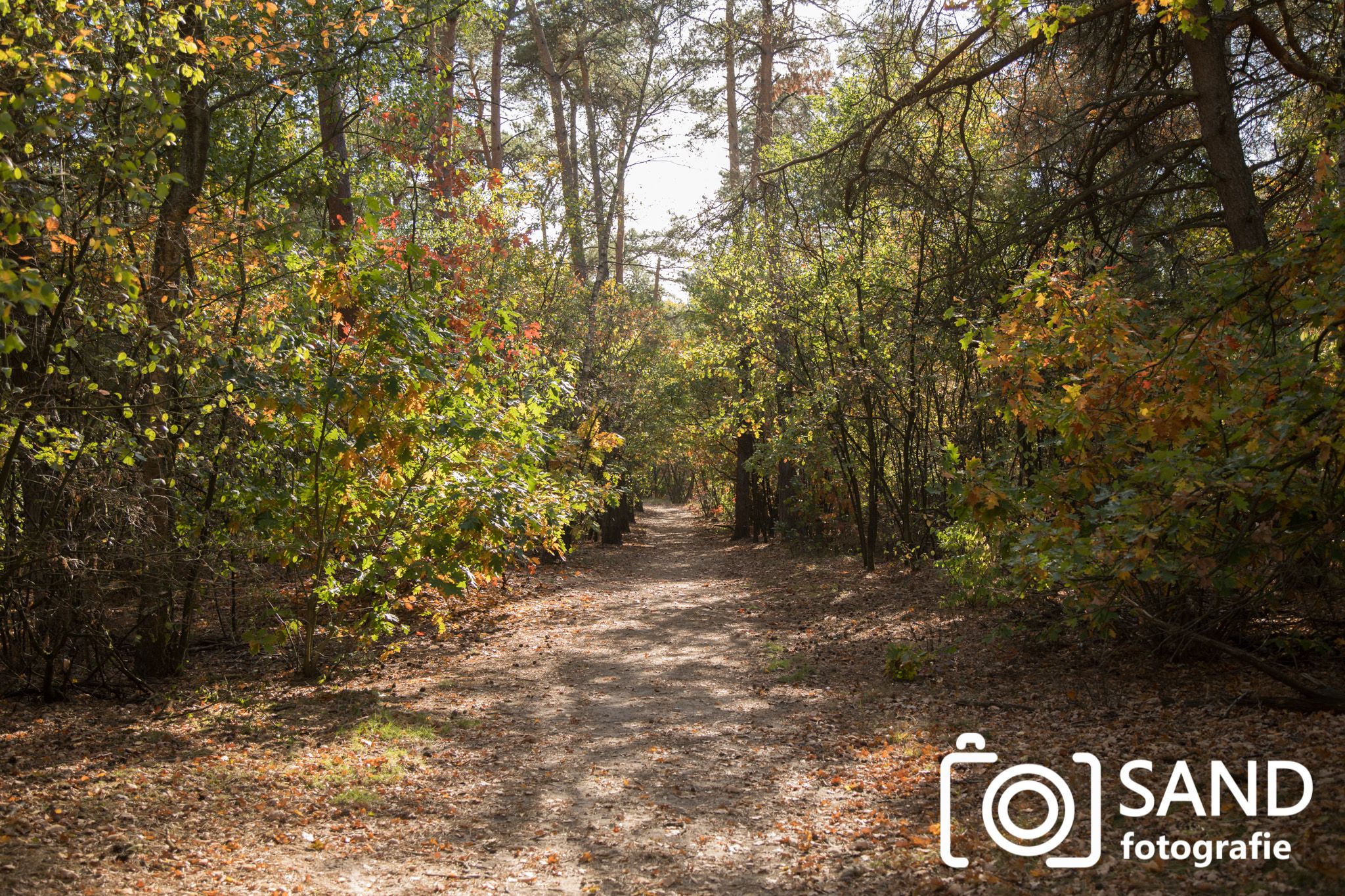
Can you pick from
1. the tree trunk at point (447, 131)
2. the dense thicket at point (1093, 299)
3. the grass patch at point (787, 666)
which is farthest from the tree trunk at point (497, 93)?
the grass patch at point (787, 666)

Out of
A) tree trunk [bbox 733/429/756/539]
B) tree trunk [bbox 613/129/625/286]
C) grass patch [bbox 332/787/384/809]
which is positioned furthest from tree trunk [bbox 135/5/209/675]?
tree trunk [bbox 733/429/756/539]

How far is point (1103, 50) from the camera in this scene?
357 inches

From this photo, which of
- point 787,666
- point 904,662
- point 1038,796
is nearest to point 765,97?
point 787,666

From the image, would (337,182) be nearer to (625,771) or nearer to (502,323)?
(502,323)

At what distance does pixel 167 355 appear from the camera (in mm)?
6348

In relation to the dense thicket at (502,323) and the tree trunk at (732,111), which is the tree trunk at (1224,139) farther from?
the tree trunk at (732,111)

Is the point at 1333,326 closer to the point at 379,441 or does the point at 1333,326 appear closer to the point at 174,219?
the point at 379,441

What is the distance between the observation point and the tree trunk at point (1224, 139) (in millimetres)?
7297

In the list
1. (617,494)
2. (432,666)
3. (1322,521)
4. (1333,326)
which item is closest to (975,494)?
(1322,521)

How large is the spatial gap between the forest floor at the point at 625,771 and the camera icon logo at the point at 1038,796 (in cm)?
8

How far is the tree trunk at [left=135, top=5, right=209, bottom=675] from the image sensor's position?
642cm

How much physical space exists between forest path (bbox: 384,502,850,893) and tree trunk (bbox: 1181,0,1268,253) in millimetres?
5497

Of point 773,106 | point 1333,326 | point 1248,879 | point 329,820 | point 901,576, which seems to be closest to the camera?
point 1248,879

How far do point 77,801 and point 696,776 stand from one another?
3507 millimetres
